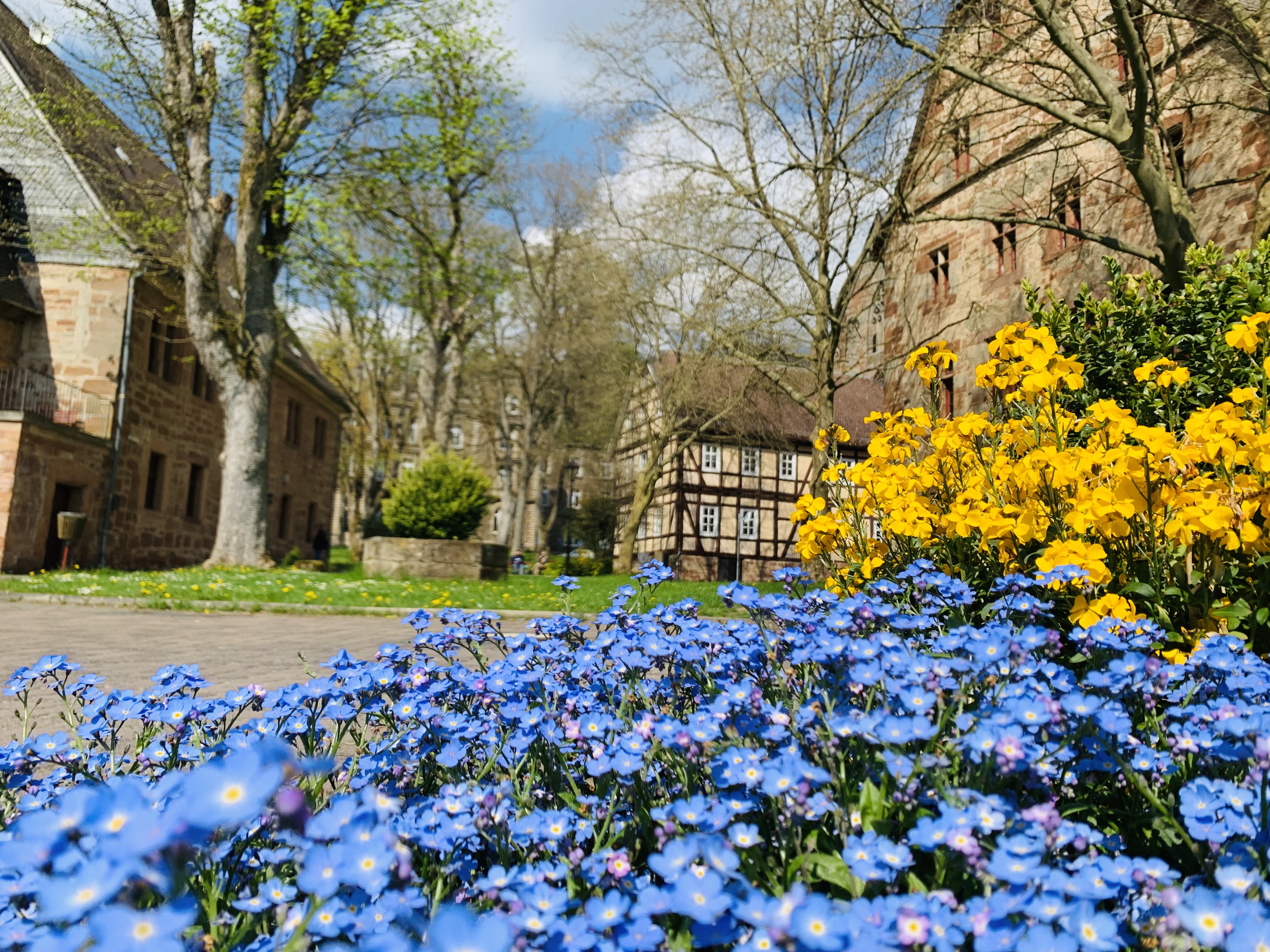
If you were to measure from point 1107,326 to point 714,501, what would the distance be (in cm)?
2397

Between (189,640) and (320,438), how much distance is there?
24472mm

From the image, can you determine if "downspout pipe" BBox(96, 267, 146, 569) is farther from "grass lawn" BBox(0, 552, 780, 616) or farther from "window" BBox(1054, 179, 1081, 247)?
"window" BBox(1054, 179, 1081, 247)

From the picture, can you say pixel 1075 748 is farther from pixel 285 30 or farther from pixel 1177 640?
pixel 285 30

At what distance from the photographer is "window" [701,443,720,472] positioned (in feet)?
98.8

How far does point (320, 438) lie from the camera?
30594 millimetres

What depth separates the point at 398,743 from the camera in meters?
2.19

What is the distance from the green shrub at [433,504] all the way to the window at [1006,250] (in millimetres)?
10143

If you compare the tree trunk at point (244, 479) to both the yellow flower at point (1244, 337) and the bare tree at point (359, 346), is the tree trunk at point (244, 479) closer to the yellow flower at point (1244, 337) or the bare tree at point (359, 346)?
the bare tree at point (359, 346)

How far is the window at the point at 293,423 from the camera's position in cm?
2723

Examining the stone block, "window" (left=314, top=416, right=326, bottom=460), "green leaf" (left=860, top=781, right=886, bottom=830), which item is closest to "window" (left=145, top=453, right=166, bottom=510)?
the stone block

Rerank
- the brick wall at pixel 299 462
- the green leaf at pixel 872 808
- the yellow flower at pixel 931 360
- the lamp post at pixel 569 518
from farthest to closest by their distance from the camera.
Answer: the lamp post at pixel 569 518 → the brick wall at pixel 299 462 → the yellow flower at pixel 931 360 → the green leaf at pixel 872 808

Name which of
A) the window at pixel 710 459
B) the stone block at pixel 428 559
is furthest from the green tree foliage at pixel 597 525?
the stone block at pixel 428 559

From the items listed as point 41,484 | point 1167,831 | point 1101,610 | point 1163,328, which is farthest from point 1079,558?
point 41,484

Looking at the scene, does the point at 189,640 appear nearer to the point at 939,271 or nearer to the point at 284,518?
the point at 939,271
